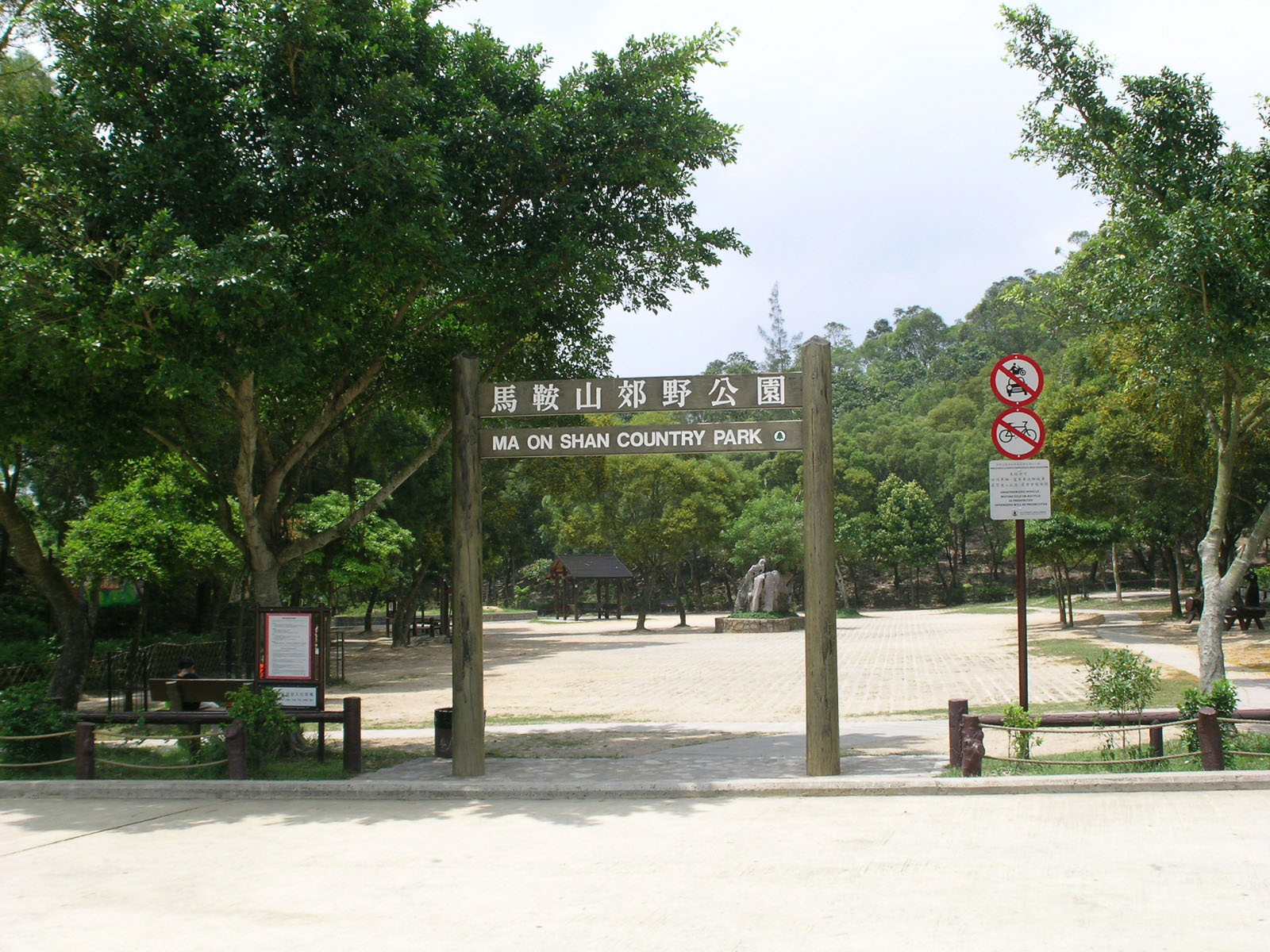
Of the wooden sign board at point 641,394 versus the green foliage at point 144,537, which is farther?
the green foliage at point 144,537

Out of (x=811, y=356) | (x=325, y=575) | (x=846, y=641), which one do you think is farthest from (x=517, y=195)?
(x=846, y=641)

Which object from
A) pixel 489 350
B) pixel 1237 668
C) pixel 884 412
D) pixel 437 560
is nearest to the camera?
pixel 489 350

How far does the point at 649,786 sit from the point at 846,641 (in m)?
24.9

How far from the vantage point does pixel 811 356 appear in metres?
9.47

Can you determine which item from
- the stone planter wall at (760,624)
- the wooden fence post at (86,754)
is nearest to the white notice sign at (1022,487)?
the wooden fence post at (86,754)

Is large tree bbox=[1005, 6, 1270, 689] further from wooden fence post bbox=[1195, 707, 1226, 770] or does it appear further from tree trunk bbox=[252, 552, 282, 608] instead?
tree trunk bbox=[252, 552, 282, 608]

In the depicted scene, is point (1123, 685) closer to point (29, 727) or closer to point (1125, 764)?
point (1125, 764)

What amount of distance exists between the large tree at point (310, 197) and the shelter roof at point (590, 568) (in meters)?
43.6

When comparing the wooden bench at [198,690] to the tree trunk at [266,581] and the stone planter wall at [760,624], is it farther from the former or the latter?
the stone planter wall at [760,624]

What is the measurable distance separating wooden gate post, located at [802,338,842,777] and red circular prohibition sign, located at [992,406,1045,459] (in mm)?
1561

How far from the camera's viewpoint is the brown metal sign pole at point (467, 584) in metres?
9.67

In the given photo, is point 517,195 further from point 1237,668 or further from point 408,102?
point 1237,668

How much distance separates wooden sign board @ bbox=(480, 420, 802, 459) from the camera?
9312 millimetres

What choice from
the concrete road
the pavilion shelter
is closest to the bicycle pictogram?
the concrete road
